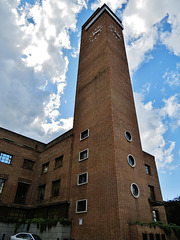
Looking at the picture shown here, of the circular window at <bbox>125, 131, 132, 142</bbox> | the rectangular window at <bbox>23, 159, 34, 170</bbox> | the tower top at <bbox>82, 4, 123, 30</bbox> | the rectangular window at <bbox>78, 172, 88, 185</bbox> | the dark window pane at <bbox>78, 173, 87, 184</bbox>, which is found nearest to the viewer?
the rectangular window at <bbox>78, 172, 88, 185</bbox>

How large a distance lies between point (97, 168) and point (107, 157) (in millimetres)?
1632

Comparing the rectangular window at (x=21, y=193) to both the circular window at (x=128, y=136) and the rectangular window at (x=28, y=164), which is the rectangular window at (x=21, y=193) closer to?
the rectangular window at (x=28, y=164)

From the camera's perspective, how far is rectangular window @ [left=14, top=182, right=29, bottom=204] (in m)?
25.3

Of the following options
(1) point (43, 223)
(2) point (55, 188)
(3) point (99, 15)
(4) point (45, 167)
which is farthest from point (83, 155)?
(3) point (99, 15)

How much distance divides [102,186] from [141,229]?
4740mm

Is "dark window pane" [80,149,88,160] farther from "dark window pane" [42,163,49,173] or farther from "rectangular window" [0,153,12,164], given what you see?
"rectangular window" [0,153,12,164]

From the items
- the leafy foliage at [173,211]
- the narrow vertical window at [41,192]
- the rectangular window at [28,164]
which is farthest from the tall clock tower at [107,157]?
the rectangular window at [28,164]

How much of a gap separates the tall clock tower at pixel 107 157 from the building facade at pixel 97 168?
72 mm

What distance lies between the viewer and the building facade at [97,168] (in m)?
16.6

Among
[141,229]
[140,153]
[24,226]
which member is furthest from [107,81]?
[24,226]

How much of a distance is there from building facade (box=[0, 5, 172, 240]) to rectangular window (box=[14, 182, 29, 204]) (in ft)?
0.44

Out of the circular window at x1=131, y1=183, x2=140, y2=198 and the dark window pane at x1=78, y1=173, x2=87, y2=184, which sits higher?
the dark window pane at x1=78, y1=173, x2=87, y2=184

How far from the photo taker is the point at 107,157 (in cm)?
1870

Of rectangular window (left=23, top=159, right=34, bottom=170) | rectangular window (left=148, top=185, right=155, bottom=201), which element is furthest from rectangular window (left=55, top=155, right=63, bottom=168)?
rectangular window (left=148, top=185, right=155, bottom=201)
